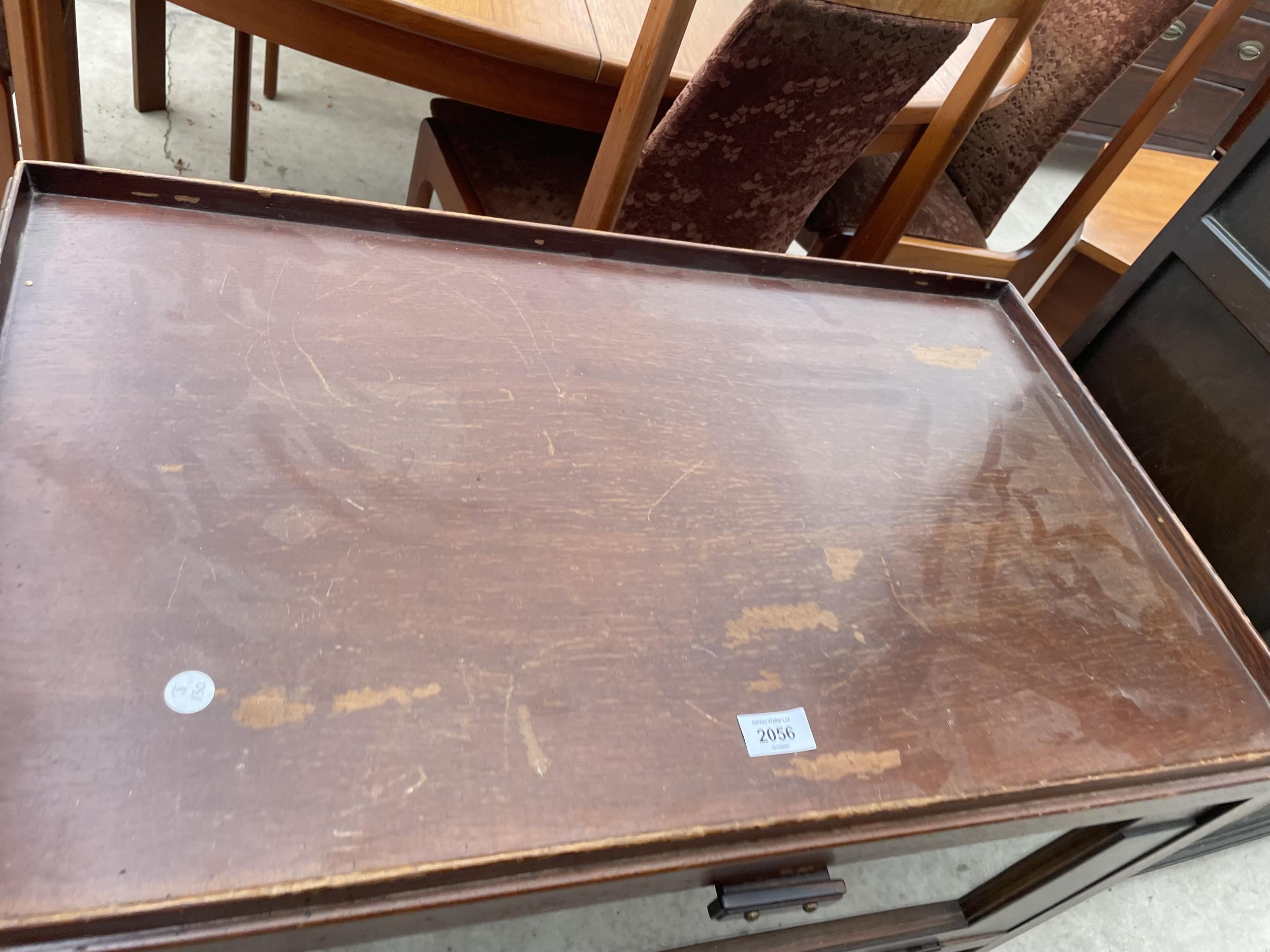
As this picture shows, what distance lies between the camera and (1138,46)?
1396mm

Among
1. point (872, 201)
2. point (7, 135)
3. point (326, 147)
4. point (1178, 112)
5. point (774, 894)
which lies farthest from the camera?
point (1178, 112)

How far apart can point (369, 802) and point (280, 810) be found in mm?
44

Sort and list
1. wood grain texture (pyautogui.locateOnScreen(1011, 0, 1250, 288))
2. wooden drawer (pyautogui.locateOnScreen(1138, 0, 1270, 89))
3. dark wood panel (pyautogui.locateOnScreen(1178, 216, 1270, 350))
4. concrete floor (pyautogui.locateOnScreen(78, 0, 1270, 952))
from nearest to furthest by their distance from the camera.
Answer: dark wood panel (pyautogui.locateOnScreen(1178, 216, 1270, 350)) → concrete floor (pyautogui.locateOnScreen(78, 0, 1270, 952)) → wood grain texture (pyautogui.locateOnScreen(1011, 0, 1250, 288)) → wooden drawer (pyautogui.locateOnScreen(1138, 0, 1270, 89))

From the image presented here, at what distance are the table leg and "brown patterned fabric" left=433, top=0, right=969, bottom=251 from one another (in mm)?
488

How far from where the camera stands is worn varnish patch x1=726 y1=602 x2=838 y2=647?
24.0 inches

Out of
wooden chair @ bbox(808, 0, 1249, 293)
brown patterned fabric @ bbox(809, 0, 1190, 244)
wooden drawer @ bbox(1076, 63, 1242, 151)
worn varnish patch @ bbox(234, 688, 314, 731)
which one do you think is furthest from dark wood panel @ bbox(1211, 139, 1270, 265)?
wooden drawer @ bbox(1076, 63, 1242, 151)

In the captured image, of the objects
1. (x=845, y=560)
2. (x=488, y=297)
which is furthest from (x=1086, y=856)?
(x=488, y=297)

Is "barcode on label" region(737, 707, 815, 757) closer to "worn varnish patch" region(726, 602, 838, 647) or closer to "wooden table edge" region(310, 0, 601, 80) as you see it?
"worn varnish patch" region(726, 602, 838, 647)

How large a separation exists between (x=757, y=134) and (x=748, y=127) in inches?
0.7

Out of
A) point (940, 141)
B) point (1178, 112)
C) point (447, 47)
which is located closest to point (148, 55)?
point (447, 47)

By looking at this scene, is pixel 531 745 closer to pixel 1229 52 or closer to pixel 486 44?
pixel 486 44

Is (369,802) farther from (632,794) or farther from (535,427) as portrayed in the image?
(535,427)

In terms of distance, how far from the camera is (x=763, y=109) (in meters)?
0.96

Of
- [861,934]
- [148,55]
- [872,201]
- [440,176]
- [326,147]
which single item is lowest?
[326,147]
